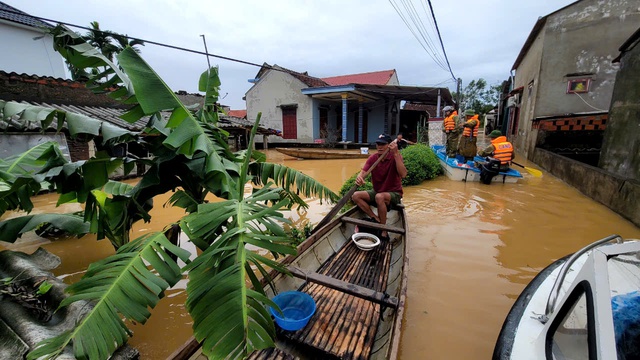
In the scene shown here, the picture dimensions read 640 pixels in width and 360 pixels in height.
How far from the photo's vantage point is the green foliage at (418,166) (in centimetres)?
944

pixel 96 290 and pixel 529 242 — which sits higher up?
pixel 96 290

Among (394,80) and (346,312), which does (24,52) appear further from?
(394,80)

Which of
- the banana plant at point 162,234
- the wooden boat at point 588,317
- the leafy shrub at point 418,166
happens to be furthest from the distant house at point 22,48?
the wooden boat at point 588,317

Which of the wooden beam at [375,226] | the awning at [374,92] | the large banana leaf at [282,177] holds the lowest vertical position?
the wooden beam at [375,226]

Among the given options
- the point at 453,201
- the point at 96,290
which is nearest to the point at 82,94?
the point at 96,290

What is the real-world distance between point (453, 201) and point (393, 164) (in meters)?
3.50

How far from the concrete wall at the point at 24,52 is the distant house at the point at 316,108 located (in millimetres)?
11509

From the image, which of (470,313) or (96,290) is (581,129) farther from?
(96,290)

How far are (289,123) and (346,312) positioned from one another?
18284 mm

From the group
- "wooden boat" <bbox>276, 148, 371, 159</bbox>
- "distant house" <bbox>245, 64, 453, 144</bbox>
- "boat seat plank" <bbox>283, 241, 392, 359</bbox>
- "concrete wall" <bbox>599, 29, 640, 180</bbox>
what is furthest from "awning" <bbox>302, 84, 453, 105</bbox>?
"boat seat plank" <bbox>283, 241, 392, 359</bbox>

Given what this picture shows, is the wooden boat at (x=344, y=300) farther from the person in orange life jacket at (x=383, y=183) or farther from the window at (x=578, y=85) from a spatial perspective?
the window at (x=578, y=85)

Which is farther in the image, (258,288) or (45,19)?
(45,19)

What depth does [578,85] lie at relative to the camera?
11.4 m

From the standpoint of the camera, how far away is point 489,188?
8477mm
